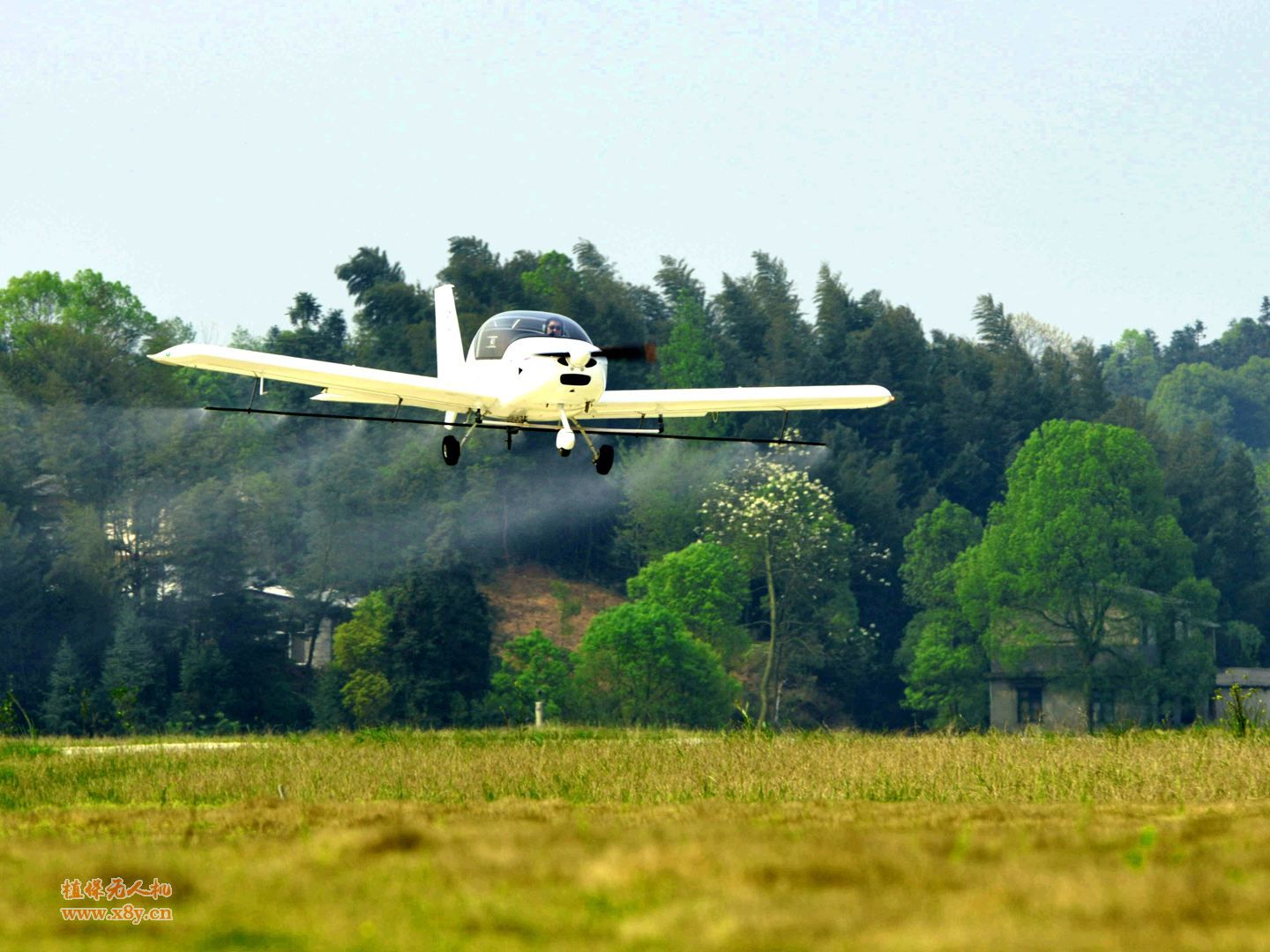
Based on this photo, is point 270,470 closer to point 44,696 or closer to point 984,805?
point 44,696

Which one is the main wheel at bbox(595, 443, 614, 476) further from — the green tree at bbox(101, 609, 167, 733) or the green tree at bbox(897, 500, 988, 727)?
the green tree at bbox(897, 500, 988, 727)

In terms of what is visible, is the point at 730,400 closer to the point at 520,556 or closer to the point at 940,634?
the point at 940,634

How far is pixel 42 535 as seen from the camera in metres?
109

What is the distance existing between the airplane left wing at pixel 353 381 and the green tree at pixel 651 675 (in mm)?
71117

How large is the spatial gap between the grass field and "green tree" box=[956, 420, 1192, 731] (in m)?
87.3

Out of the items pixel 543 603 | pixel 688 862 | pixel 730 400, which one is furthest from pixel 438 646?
pixel 688 862

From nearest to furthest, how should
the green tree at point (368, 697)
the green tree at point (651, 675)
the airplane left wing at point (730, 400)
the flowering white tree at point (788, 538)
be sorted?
the airplane left wing at point (730, 400)
the green tree at point (368, 697)
the green tree at point (651, 675)
the flowering white tree at point (788, 538)

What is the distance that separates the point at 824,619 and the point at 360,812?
3741 inches

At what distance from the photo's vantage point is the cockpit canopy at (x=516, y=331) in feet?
100

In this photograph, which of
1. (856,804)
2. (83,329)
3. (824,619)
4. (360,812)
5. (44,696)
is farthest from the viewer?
(83,329)

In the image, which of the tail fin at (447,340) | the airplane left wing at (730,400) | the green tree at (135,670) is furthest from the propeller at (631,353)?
the green tree at (135,670)

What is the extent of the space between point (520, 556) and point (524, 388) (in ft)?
300

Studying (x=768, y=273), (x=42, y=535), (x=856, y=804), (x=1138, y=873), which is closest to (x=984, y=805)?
(x=856, y=804)

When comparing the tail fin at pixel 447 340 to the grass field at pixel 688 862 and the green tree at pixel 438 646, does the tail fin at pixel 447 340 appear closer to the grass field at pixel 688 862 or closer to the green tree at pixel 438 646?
the grass field at pixel 688 862
